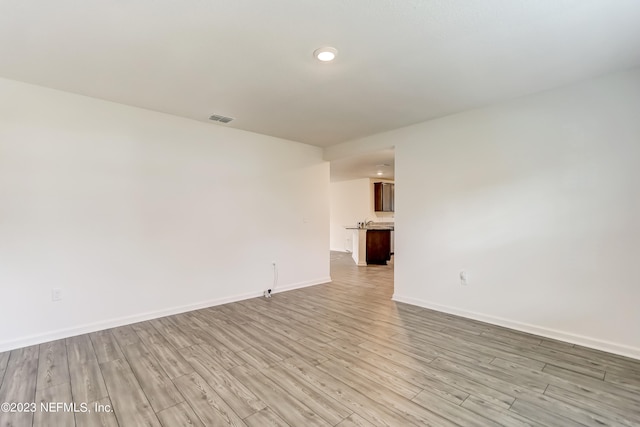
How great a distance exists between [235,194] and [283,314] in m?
1.83

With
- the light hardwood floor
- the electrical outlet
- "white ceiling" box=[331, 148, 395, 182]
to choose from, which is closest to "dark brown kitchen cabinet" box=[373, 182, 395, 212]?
"white ceiling" box=[331, 148, 395, 182]

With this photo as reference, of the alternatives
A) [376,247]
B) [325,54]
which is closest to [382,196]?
[376,247]

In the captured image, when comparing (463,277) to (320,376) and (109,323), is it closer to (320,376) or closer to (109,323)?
(320,376)

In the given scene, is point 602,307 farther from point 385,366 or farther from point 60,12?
→ point 60,12

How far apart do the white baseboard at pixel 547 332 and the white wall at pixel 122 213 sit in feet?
8.02

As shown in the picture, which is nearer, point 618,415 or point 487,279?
point 618,415

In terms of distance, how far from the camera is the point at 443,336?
293 cm

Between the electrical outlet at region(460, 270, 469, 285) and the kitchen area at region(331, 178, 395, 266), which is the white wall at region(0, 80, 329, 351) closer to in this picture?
the electrical outlet at region(460, 270, 469, 285)

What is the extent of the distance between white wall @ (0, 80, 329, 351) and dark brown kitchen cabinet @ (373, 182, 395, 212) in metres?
4.77

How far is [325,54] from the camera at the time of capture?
223cm

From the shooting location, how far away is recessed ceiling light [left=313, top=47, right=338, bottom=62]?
218 cm

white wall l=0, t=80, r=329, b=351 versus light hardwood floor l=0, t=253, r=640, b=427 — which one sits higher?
white wall l=0, t=80, r=329, b=351

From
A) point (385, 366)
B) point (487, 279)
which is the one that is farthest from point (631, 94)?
point (385, 366)

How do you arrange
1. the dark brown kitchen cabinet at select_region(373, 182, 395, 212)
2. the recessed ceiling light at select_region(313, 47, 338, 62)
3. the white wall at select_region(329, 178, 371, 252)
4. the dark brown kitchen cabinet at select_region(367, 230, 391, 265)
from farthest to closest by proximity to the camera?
the white wall at select_region(329, 178, 371, 252), the dark brown kitchen cabinet at select_region(373, 182, 395, 212), the dark brown kitchen cabinet at select_region(367, 230, 391, 265), the recessed ceiling light at select_region(313, 47, 338, 62)
